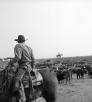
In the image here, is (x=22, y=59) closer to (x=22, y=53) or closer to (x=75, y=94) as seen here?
(x=22, y=53)

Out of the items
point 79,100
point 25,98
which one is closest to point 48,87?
point 25,98

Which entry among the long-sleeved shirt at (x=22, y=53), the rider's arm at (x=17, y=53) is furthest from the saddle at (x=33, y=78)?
the rider's arm at (x=17, y=53)

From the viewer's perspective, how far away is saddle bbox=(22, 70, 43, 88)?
7836 millimetres

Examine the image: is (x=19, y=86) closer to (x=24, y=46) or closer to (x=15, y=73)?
(x=15, y=73)

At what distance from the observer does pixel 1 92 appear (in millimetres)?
7797

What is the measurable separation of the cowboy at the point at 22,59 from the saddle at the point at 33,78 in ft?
0.66

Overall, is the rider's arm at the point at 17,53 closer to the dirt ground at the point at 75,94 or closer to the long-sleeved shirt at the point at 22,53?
the long-sleeved shirt at the point at 22,53

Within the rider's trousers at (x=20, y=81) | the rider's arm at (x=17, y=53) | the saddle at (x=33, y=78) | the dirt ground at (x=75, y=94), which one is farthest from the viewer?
the dirt ground at (x=75, y=94)

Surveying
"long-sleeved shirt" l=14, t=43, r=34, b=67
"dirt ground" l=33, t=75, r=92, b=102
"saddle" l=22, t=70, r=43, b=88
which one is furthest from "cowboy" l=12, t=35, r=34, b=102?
"dirt ground" l=33, t=75, r=92, b=102

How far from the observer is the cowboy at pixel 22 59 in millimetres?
7559

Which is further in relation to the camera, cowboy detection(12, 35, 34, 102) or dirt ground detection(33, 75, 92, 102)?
dirt ground detection(33, 75, 92, 102)

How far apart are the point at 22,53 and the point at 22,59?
0.64ft

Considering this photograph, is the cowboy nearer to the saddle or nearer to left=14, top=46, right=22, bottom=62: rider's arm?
left=14, top=46, right=22, bottom=62: rider's arm

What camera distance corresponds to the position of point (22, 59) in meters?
7.86
